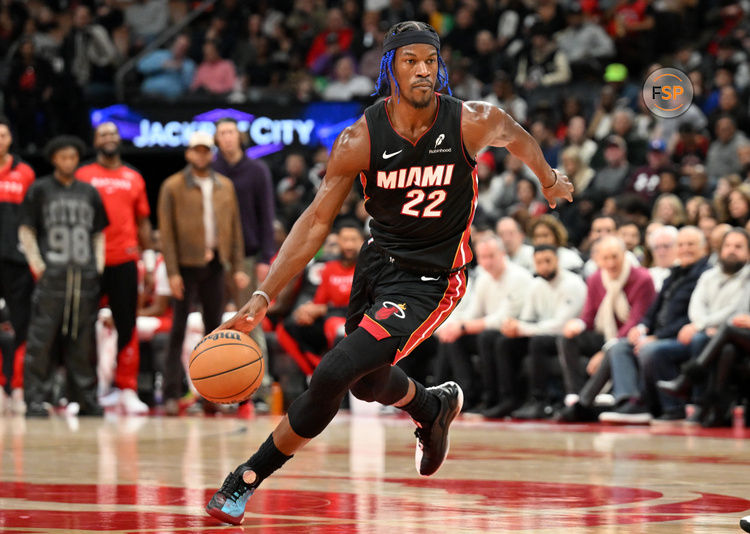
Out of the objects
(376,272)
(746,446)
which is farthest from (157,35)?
(376,272)

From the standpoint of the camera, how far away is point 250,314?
4.44 m

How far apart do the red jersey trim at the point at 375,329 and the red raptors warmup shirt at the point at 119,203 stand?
6.53m

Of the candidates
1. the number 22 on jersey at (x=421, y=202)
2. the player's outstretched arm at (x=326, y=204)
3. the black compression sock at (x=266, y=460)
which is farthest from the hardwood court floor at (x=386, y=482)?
the number 22 on jersey at (x=421, y=202)

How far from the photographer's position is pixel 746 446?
747 cm

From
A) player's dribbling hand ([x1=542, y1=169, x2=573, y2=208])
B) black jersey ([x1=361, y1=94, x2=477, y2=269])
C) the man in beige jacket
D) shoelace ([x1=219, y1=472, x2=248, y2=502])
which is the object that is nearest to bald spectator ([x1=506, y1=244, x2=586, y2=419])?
the man in beige jacket

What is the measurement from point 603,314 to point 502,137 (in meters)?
5.77

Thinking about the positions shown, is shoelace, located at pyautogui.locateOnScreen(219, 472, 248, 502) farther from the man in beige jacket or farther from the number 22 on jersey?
the man in beige jacket

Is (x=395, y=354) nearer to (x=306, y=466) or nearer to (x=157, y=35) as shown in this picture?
(x=306, y=466)

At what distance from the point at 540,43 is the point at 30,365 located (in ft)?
27.1

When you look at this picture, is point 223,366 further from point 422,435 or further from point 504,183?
point 504,183

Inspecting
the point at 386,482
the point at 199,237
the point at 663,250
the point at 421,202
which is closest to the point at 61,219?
the point at 199,237

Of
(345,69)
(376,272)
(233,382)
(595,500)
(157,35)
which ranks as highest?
(157,35)

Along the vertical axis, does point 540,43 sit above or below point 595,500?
above

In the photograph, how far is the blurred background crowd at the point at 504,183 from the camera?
993cm
